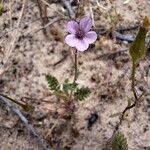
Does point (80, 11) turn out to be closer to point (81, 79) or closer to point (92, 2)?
point (92, 2)

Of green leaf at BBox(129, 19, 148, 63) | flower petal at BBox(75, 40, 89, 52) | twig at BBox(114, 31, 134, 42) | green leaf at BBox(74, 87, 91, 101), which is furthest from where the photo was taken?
twig at BBox(114, 31, 134, 42)

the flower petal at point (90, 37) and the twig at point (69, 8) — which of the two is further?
the twig at point (69, 8)

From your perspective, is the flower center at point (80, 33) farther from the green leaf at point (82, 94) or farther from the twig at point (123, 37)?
the twig at point (123, 37)

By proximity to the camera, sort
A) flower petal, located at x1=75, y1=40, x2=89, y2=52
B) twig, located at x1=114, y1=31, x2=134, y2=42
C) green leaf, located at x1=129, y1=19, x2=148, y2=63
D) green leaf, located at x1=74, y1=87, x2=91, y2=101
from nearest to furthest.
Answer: green leaf, located at x1=129, y1=19, x2=148, y2=63, flower petal, located at x1=75, y1=40, x2=89, y2=52, green leaf, located at x1=74, y1=87, x2=91, y2=101, twig, located at x1=114, y1=31, x2=134, y2=42

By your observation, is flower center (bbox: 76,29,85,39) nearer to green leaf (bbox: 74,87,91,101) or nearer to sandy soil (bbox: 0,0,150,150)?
green leaf (bbox: 74,87,91,101)

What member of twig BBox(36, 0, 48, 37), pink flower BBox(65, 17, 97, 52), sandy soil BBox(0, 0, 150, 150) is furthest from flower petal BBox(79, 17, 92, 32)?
twig BBox(36, 0, 48, 37)

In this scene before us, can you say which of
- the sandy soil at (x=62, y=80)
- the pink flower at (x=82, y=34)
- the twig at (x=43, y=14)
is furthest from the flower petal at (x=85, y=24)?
the twig at (x=43, y=14)
